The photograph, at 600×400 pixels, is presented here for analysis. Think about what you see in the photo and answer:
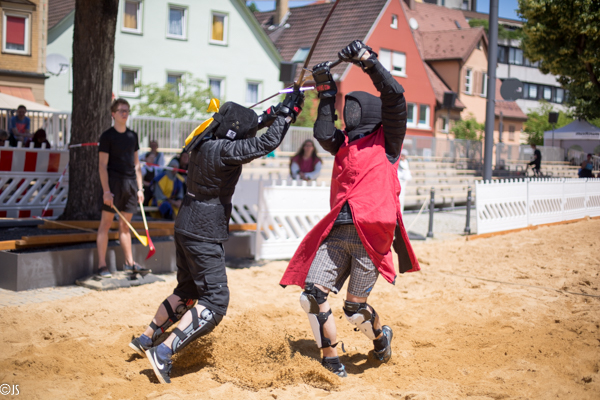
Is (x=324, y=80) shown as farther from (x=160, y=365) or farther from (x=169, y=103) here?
(x=169, y=103)

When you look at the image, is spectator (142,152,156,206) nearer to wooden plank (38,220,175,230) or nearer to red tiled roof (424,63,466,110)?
wooden plank (38,220,175,230)

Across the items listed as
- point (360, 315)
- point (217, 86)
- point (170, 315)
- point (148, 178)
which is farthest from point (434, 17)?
point (170, 315)

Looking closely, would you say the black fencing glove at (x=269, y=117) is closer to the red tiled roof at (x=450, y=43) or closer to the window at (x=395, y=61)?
the window at (x=395, y=61)

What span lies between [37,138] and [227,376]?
927 centimetres

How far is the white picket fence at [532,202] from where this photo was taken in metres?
11.1

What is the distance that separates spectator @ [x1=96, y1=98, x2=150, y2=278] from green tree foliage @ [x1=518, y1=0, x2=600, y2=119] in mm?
17211

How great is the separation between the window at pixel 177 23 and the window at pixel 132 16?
4.86 ft

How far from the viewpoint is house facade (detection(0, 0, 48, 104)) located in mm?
24266

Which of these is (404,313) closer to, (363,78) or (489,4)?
(489,4)

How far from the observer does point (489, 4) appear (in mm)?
11664

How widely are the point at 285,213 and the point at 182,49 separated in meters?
20.9

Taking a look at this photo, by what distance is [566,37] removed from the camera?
19531mm

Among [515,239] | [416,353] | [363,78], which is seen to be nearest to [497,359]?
[416,353]

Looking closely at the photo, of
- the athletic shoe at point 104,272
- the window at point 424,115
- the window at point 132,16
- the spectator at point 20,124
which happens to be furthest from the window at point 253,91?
the athletic shoe at point 104,272
